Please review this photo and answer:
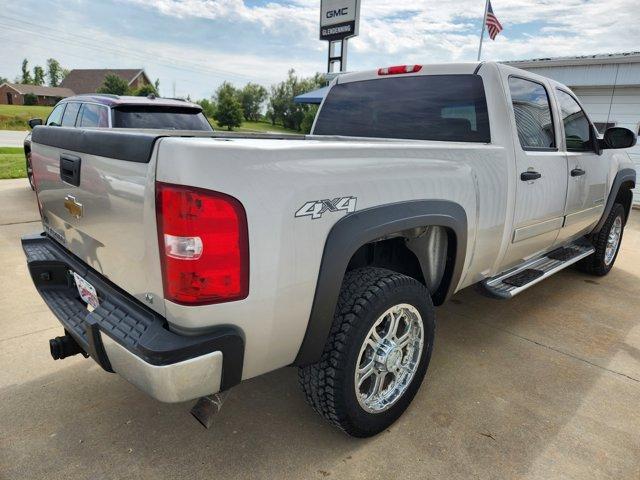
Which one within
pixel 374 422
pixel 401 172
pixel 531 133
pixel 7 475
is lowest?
pixel 7 475

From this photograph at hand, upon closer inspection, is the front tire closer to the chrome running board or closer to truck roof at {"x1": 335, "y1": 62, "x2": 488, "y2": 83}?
the chrome running board

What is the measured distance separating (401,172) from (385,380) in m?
1.13

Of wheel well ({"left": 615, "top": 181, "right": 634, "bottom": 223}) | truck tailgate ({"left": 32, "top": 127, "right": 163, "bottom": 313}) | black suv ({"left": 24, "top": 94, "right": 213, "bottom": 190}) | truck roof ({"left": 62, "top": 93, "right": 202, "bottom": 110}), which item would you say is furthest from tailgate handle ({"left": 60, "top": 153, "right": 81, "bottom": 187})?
wheel well ({"left": 615, "top": 181, "right": 634, "bottom": 223})

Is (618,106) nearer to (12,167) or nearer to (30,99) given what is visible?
(12,167)

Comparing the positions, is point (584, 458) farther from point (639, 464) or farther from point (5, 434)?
→ point (5, 434)

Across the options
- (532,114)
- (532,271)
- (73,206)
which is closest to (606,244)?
(532,271)

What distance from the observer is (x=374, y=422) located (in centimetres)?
219

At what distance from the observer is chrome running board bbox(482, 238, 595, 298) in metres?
2.97

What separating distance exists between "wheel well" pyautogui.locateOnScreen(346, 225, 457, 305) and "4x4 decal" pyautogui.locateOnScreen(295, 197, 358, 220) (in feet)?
2.02

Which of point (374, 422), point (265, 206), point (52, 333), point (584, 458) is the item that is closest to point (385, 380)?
point (374, 422)

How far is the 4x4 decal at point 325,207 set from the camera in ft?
5.39

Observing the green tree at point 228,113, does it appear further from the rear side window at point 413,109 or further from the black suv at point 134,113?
the rear side window at point 413,109

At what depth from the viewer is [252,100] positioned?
207ft

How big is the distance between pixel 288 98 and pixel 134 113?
50.1 meters
